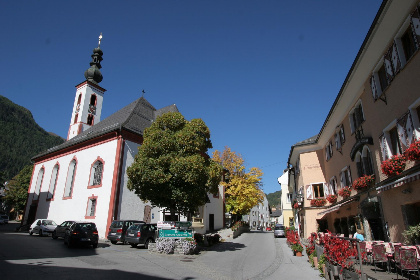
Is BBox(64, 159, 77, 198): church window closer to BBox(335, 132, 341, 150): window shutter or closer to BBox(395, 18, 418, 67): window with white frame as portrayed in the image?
BBox(335, 132, 341, 150): window shutter

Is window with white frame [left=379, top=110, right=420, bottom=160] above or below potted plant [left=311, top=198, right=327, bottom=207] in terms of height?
above

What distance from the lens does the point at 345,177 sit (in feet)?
58.8

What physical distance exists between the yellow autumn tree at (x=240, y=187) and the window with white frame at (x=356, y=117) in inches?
855

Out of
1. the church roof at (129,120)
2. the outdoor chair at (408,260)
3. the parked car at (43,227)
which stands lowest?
the outdoor chair at (408,260)

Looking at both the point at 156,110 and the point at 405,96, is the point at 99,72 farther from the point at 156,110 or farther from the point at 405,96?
the point at 405,96

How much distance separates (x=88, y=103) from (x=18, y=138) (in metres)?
153

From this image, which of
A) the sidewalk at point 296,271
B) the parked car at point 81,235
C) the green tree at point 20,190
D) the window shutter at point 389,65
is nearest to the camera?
the sidewalk at point 296,271

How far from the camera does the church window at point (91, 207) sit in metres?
23.7

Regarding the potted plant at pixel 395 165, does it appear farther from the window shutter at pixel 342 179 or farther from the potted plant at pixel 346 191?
the window shutter at pixel 342 179

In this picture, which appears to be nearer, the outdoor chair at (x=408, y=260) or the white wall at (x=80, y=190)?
the outdoor chair at (x=408, y=260)

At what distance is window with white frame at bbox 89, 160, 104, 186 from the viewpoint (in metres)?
25.0

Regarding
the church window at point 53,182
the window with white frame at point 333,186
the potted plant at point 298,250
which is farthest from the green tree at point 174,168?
the church window at point 53,182

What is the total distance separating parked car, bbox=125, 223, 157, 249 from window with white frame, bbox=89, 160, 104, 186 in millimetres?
8985

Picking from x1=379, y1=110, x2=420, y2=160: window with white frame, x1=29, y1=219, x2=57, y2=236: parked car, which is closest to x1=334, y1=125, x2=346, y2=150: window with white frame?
x1=379, y1=110, x2=420, y2=160: window with white frame
